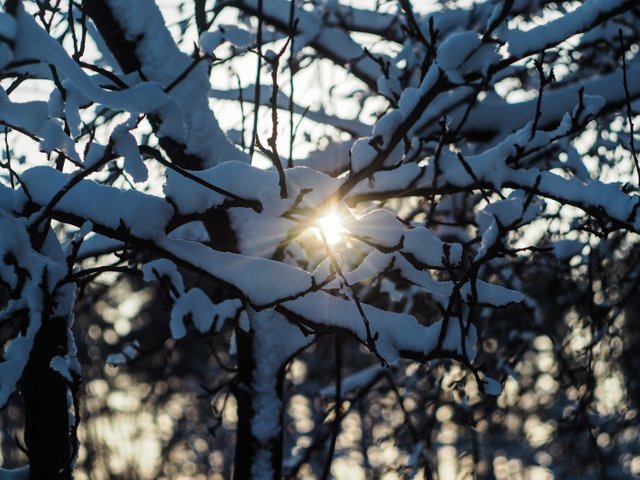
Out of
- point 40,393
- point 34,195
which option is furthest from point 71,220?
point 40,393

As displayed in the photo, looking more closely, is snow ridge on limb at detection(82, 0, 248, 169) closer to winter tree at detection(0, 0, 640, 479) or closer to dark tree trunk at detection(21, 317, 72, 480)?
winter tree at detection(0, 0, 640, 479)

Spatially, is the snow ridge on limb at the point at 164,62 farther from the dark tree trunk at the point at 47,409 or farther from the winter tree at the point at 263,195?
the dark tree trunk at the point at 47,409

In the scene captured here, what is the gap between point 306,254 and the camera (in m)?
2.88

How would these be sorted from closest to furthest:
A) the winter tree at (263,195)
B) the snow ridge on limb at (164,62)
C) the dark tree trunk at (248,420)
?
the winter tree at (263,195) < the snow ridge on limb at (164,62) < the dark tree trunk at (248,420)

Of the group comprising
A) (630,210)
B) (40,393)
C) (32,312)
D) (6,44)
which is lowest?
(40,393)

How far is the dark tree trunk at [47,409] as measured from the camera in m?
1.85

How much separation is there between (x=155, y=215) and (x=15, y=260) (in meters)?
0.41

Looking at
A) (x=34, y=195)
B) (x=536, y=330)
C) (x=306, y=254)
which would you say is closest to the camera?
(x=34, y=195)

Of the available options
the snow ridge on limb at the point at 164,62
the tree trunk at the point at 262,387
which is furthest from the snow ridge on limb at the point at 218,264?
the tree trunk at the point at 262,387

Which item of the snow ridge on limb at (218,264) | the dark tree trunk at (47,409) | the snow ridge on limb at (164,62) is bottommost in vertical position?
the dark tree trunk at (47,409)

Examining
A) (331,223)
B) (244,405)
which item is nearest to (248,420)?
(244,405)

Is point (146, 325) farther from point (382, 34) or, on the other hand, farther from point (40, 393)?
point (40, 393)

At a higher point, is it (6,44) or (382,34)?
(382,34)

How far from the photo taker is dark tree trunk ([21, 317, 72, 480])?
185cm
